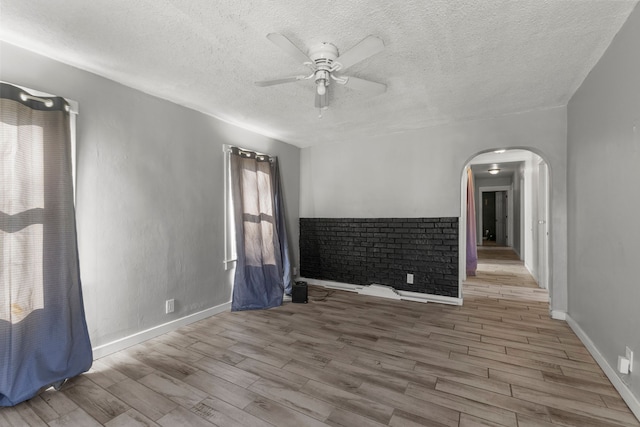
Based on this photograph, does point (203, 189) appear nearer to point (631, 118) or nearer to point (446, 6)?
point (446, 6)

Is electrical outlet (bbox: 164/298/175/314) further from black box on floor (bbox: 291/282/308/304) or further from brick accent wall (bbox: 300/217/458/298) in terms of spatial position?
brick accent wall (bbox: 300/217/458/298)

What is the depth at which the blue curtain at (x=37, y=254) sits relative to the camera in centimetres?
188

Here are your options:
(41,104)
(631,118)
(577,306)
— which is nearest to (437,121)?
(631,118)

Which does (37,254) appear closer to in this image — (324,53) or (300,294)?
(324,53)

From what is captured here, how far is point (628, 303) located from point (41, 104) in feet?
13.7

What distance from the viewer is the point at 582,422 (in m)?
1.63

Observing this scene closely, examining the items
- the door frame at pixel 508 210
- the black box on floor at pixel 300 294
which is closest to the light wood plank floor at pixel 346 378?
the black box on floor at pixel 300 294

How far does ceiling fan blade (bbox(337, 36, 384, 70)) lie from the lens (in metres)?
1.70

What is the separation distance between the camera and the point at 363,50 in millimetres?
1798

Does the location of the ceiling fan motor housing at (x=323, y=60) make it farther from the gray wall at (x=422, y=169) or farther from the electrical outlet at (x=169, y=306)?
the electrical outlet at (x=169, y=306)

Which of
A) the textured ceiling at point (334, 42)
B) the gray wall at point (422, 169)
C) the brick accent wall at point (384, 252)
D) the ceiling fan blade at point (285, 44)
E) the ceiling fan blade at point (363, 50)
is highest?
the textured ceiling at point (334, 42)

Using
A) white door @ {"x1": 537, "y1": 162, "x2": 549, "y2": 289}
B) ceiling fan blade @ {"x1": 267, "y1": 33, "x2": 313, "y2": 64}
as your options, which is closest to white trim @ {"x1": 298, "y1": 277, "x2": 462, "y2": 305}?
white door @ {"x1": 537, "y1": 162, "x2": 549, "y2": 289}

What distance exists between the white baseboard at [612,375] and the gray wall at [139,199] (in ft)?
11.8

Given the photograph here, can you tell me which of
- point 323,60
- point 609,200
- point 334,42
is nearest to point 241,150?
point 323,60
